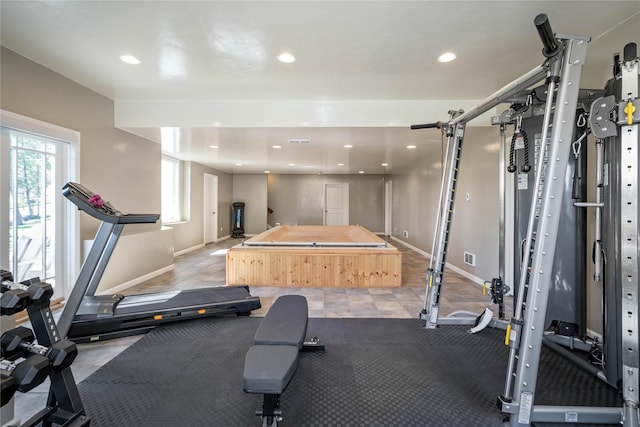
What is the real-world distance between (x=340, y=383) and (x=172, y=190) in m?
6.15

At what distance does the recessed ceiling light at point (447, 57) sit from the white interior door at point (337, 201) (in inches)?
307

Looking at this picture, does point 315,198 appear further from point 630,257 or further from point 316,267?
point 630,257

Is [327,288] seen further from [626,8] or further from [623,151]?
[626,8]

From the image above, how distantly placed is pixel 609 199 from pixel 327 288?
2.82 m

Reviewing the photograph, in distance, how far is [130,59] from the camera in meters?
2.58

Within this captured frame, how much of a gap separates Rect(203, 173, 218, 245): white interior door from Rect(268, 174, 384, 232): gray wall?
2349mm

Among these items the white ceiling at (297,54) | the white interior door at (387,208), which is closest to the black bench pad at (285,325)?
the white ceiling at (297,54)

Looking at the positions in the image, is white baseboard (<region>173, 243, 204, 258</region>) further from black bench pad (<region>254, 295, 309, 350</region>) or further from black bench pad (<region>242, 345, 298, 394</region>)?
black bench pad (<region>242, 345, 298, 394</region>)

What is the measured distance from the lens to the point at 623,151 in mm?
1432

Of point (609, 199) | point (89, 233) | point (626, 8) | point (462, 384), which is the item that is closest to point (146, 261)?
point (89, 233)

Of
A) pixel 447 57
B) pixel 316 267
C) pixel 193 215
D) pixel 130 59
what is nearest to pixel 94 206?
pixel 130 59

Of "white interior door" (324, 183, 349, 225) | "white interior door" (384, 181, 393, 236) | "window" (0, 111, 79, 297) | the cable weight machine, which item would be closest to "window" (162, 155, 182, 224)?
"window" (0, 111, 79, 297)

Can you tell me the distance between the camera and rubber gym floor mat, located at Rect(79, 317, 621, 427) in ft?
4.84

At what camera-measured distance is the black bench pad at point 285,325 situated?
149 centimetres
